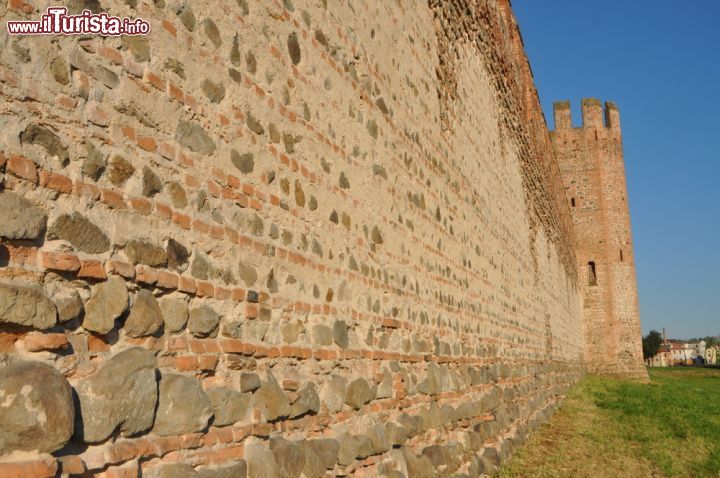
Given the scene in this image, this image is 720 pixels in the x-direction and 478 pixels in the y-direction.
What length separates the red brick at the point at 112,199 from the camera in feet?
7.72

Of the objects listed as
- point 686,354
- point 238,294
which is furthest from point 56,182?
point 686,354

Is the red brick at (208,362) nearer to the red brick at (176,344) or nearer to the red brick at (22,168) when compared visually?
the red brick at (176,344)

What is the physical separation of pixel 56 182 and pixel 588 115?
99.8ft

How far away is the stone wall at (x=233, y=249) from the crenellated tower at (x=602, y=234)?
22.8 metres

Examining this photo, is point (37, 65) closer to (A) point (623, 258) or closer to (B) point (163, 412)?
(B) point (163, 412)

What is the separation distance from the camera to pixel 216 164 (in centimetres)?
298

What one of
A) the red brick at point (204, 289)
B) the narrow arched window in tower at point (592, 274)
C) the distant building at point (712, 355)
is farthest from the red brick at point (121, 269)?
the distant building at point (712, 355)

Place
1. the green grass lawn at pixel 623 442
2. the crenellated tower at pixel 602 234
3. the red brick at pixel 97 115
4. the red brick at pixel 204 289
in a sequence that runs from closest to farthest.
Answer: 1. the red brick at pixel 97 115
2. the red brick at pixel 204 289
3. the green grass lawn at pixel 623 442
4. the crenellated tower at pixel 602 234

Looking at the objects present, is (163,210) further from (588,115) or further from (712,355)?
(712,355)

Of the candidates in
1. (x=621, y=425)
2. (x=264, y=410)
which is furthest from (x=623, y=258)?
(x=264, y=410)

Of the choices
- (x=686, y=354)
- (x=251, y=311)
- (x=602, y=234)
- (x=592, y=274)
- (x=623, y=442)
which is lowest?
(x=623, y=442)

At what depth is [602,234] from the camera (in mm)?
28125

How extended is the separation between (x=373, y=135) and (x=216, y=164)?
2.04m

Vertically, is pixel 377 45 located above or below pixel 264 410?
above
